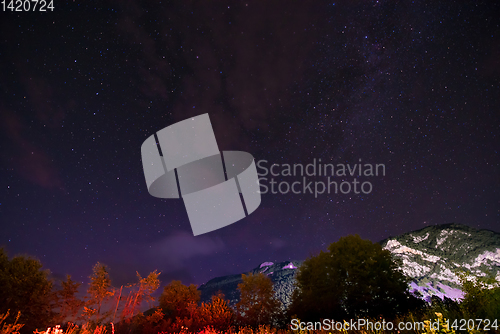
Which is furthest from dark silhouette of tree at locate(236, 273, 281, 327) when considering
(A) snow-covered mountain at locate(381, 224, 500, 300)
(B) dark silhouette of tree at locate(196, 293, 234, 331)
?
(A) snow-covered mountain at locate(381, 224, 500, 300)

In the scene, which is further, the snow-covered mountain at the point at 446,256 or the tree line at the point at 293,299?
the snow-covered mountain at the point at 446,256

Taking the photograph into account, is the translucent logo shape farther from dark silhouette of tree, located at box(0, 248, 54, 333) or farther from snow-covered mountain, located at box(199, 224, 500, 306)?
snow-covered mountain, located at box(199, 224, 500, 306)

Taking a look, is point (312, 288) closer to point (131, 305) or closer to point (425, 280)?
point (131, 305)

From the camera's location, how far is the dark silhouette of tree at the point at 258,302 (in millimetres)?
26958

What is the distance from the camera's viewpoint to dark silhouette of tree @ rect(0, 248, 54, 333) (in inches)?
914

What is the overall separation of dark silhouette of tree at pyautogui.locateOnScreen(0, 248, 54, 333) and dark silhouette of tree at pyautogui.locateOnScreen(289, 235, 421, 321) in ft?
90.8

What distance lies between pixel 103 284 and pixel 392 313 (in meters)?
35.7

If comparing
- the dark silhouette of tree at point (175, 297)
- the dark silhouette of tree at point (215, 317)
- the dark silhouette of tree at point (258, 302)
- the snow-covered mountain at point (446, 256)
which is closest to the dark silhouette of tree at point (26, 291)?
the dark silhouette of tree at point (175, 297)

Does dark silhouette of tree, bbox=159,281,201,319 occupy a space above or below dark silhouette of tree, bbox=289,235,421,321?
below

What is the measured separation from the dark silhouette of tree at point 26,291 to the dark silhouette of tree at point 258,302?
861 inches

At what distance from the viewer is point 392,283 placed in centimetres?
2206

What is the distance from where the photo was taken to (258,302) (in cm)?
3003

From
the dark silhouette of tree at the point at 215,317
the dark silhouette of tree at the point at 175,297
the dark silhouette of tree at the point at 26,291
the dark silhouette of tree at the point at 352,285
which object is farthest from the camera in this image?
the dark silhouette of tree at the point at 175,297

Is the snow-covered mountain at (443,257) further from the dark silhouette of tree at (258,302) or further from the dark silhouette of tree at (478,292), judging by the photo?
the dark silhouette of tree at (478,292)
